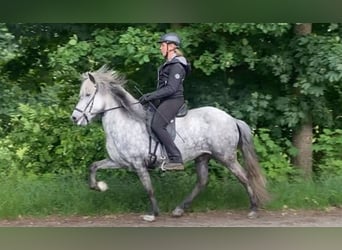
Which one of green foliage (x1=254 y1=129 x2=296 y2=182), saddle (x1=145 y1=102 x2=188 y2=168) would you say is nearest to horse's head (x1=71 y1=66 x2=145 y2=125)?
saddle (x1=145 y1=102 x2=188 y2=168)

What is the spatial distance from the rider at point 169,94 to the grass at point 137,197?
1008 mm

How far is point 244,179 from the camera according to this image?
6.45 m

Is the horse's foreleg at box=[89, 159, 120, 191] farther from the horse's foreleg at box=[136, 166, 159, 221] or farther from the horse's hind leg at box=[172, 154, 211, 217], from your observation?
the horse's hind leg at box=[172, 154, 211, 217]

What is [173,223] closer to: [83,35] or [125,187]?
[125,187]

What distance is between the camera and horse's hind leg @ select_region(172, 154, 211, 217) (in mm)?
6555

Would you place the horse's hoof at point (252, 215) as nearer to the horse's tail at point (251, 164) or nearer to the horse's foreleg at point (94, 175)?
the horse's tail at point (251, 164)

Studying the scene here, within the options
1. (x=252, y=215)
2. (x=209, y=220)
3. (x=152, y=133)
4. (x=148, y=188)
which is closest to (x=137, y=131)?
(x=152, y=133)

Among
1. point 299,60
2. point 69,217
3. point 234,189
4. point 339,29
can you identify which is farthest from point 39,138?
point 339,29

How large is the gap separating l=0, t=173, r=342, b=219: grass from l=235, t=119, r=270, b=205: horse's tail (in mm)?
351

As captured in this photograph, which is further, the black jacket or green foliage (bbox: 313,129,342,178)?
green foliage (bbox: 313,129,342,178)

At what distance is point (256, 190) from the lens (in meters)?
6.53

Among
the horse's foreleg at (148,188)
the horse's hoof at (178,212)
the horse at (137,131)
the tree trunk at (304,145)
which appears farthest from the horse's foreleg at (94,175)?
the tree trunk at (304,145)
